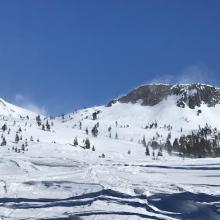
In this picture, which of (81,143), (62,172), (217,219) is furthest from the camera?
(81,143)

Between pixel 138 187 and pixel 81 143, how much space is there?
135584 mm

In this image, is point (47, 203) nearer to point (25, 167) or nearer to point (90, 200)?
point (90, 200)

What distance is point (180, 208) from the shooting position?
4691cm

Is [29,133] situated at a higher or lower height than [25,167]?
higher

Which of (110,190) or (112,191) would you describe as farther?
(110,190)

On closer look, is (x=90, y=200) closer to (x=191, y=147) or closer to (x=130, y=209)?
(x=130, y=209)

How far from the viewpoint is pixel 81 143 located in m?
187

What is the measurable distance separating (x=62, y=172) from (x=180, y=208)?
53.9ft

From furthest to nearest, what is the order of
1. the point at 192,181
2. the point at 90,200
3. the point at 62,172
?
the point at 62,172 < the point at 192,181 < the point at 90,200

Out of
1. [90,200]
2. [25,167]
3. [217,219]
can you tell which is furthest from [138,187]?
[25,167]

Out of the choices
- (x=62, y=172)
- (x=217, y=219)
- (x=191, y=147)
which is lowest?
(x=217, y=219)

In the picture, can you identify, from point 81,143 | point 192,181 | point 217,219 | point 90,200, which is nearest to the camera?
point 217,219

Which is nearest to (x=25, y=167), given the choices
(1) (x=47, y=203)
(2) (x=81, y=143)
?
(1) (x=47, y=203)

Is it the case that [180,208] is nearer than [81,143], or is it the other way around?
[180,208]
